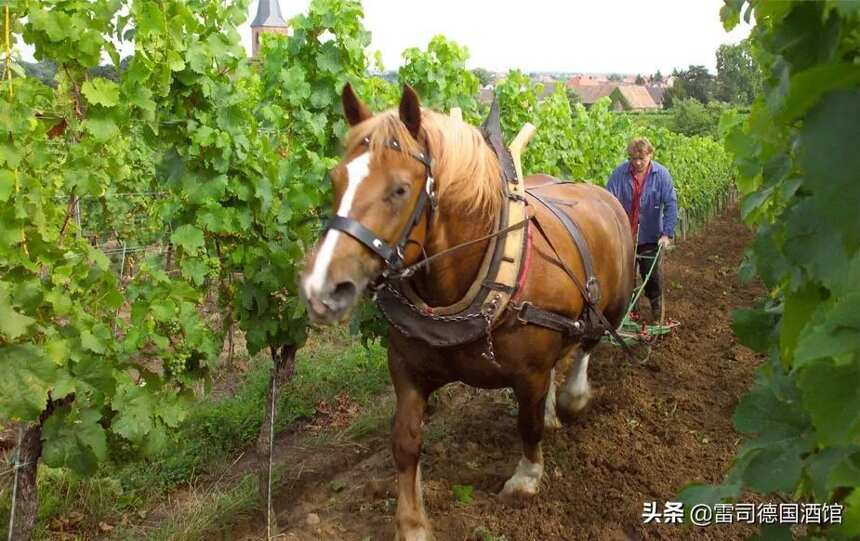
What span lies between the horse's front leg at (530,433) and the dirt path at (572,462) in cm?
9

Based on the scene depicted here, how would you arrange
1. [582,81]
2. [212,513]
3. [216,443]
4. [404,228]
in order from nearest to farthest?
1. [404,228]
2. [212,513]
3. [216,443]
4. [582,81]

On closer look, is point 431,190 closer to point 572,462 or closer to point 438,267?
point 438,267

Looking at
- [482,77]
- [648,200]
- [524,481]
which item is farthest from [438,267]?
[482,77]

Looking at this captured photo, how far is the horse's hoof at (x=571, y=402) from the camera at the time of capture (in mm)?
4598

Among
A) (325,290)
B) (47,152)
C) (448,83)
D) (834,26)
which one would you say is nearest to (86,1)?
(47,152)

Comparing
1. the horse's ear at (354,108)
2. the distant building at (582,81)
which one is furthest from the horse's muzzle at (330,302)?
the distant building at (582,81)

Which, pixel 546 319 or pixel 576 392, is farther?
pixel 576 392

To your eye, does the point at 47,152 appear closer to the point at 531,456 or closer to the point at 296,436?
the point at 531,456

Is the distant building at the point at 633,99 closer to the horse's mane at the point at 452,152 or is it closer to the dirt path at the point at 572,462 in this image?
the dirt path at the point at 572,462

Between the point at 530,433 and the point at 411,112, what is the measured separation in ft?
5.93

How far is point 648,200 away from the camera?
6312 millimetres

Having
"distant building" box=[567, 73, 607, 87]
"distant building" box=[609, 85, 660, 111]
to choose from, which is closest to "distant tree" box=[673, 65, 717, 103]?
"distant building" box=[609, 85, 660, 111]

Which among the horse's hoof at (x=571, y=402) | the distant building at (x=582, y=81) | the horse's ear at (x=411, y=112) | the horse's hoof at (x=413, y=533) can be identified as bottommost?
the horse's hoof at (x=571, y=402)

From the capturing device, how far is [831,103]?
0.90m
